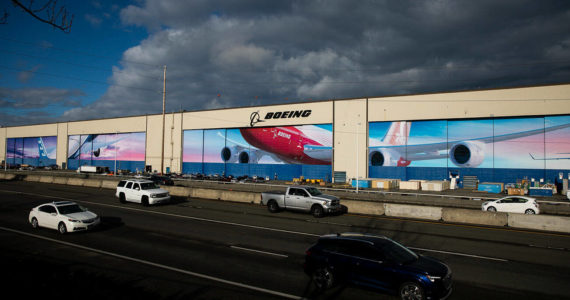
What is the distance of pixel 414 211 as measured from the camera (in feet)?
72.7

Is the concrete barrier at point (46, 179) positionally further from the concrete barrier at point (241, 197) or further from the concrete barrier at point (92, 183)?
the concrete barrier at point (241, 197)

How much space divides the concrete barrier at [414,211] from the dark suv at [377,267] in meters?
13.7

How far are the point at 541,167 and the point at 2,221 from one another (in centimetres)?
5345

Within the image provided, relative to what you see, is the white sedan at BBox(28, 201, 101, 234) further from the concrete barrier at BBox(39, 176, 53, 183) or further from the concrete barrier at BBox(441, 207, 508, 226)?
the concrete barrier at BBox(39, 176, 53, 183)

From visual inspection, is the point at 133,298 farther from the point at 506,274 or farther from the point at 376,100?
the point at 376,100

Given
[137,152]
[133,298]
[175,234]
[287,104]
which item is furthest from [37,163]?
[133,298]

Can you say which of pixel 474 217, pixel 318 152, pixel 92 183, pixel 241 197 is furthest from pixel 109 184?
pixel 474 217

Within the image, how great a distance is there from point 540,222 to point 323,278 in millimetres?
15959

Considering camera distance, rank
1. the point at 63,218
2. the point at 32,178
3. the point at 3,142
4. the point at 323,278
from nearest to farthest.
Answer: the point at 323,278, the point at 63,218, the point at 32,178, the point at 3,142

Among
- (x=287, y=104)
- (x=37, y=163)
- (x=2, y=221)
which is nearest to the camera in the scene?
(x=2, y=221)

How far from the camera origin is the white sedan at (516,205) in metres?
22.2

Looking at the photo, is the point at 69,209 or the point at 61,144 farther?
the point at 61,144

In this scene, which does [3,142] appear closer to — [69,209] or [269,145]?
[269,145]

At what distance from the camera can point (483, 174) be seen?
4422cm
